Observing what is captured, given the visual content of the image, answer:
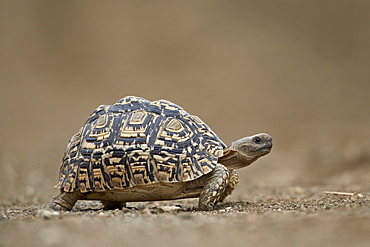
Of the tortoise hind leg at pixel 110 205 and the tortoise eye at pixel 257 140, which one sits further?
the tortoise hind leg at pixel 110 205

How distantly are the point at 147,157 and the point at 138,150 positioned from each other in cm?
13

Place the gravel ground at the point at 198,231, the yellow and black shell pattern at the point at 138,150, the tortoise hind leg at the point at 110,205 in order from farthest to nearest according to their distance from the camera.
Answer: the tortoise hind leg at the point at 110,205
the yellow and black shell pattern at the point at 138,150
the gravel ground at the point at 198,231

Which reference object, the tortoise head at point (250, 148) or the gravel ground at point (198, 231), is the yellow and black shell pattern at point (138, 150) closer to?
the tortoise head at point (250, 148)

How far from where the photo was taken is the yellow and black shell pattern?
15.6ft

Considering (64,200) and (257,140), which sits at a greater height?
(257,140)

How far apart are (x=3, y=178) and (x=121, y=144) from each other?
6.64m

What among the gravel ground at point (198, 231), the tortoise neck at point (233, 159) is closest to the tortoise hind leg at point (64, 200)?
the gravel ground at point (198, 231)

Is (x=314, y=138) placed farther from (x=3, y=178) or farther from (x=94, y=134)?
(x=94, y=134)

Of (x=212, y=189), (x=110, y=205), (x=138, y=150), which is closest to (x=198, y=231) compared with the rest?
(x=212, y=189)

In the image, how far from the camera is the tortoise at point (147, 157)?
Result: 4785 mm

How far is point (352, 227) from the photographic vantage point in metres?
2.94

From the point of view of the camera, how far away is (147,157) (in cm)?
478

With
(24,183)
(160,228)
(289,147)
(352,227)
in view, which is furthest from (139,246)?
(289,147)

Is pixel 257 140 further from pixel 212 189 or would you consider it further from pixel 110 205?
pixel 110 205
